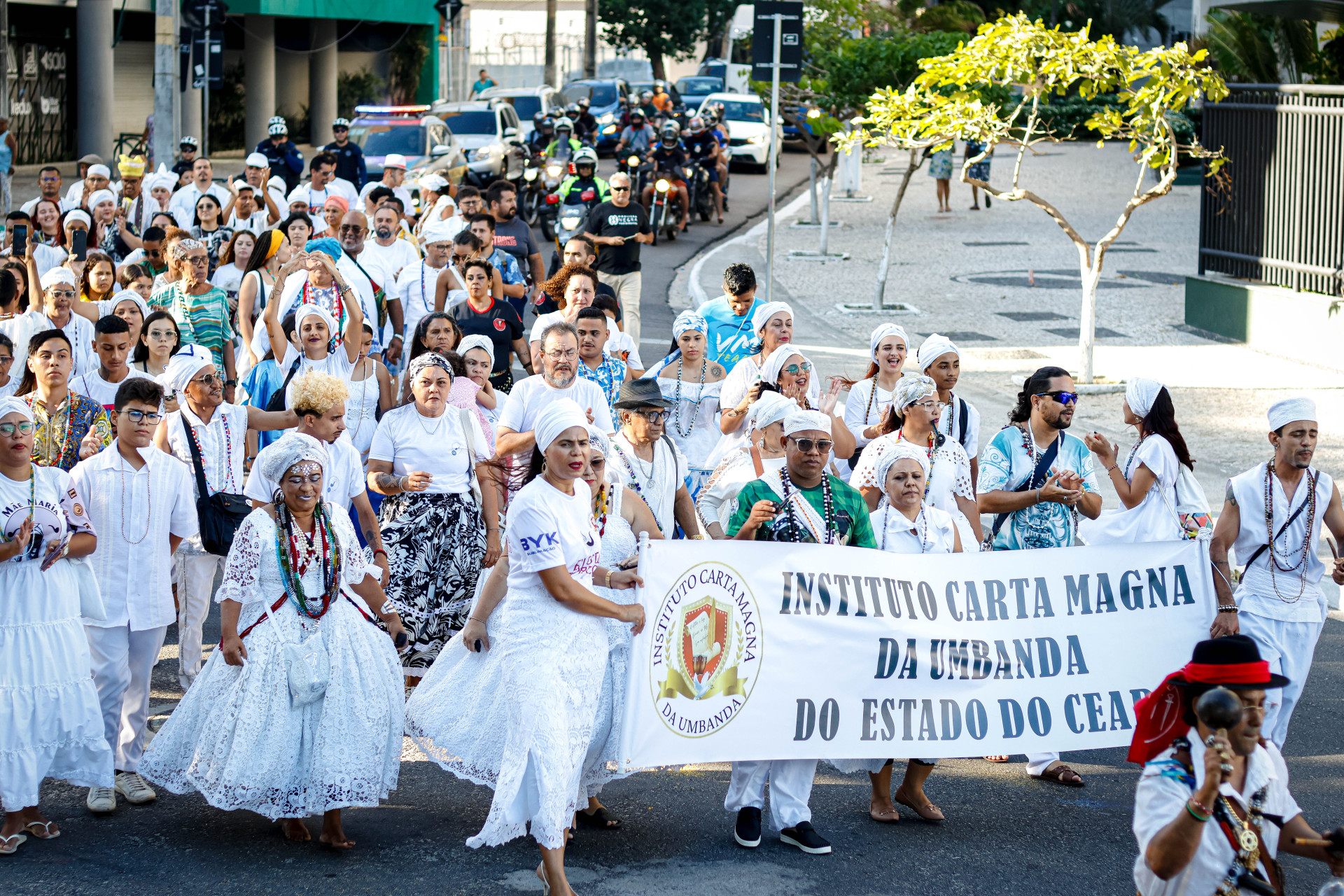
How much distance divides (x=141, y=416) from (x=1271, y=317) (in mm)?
14021

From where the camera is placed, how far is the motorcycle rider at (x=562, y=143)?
107 ft

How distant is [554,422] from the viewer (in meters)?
5.55

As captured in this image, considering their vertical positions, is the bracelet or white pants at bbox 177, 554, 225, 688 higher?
the bracelet

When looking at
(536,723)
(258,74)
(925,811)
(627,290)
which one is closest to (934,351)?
(925,811)

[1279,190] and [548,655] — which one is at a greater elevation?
[1279,190]

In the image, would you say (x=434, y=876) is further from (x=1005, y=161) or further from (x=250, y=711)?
(x=1005, y=161)

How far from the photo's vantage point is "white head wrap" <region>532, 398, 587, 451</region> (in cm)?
555

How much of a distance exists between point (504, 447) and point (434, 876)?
283cm

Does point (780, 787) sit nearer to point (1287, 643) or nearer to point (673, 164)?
point (1287, 643)

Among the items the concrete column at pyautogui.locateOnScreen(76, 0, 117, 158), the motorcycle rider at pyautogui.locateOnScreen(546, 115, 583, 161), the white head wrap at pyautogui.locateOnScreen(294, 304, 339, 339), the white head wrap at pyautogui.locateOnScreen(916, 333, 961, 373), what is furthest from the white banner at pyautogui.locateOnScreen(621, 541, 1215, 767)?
the concrete column at pyautogui.locateOnScreen(76, 0, 117, 158)

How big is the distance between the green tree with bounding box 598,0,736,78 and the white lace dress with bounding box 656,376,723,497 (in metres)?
58.7

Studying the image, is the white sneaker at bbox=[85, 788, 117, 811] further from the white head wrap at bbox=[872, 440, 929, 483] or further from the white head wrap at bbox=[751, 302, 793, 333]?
the white head wrap at bbox=[751, 302, 793, 333]

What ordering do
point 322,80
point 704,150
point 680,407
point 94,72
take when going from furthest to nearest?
point 322,80 → point 94,72 → point 704,150 → point 680,407

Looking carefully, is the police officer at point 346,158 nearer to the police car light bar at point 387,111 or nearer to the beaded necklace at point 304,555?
the police car light bar at point 387,111
